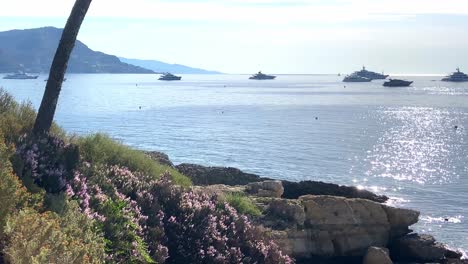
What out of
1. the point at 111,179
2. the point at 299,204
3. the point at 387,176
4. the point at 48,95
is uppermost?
the point at 48,95

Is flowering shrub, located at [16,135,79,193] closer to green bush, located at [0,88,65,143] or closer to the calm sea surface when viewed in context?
green bush, located at [0,88,65,143]

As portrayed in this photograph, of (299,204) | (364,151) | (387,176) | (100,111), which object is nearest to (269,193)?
(299,204)

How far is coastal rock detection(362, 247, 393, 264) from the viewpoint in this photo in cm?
1789

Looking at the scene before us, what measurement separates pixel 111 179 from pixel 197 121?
66.5 m

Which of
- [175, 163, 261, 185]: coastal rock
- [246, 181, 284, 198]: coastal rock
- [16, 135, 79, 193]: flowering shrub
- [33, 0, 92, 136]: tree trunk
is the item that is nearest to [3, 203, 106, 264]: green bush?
[16, 135, 79, 193]: flowering shrub

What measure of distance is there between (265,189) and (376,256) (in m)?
3.98

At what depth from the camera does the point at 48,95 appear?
11625mm

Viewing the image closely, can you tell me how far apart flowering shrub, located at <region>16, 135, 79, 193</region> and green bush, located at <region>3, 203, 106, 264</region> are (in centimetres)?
245

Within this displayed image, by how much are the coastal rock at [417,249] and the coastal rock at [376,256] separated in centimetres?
246

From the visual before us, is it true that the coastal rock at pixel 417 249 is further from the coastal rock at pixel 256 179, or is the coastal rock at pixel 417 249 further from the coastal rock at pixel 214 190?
the coastal rock at pixel 214 190

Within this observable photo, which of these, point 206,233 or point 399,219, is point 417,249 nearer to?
point 399,219

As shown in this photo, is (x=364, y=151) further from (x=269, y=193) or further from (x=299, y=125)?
(x=269, y=193)

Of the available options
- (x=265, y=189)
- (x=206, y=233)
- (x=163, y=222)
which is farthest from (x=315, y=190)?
(x=163, y=222)

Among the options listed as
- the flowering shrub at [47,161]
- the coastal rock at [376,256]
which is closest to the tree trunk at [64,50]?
the flowering shrub at [47,161]
